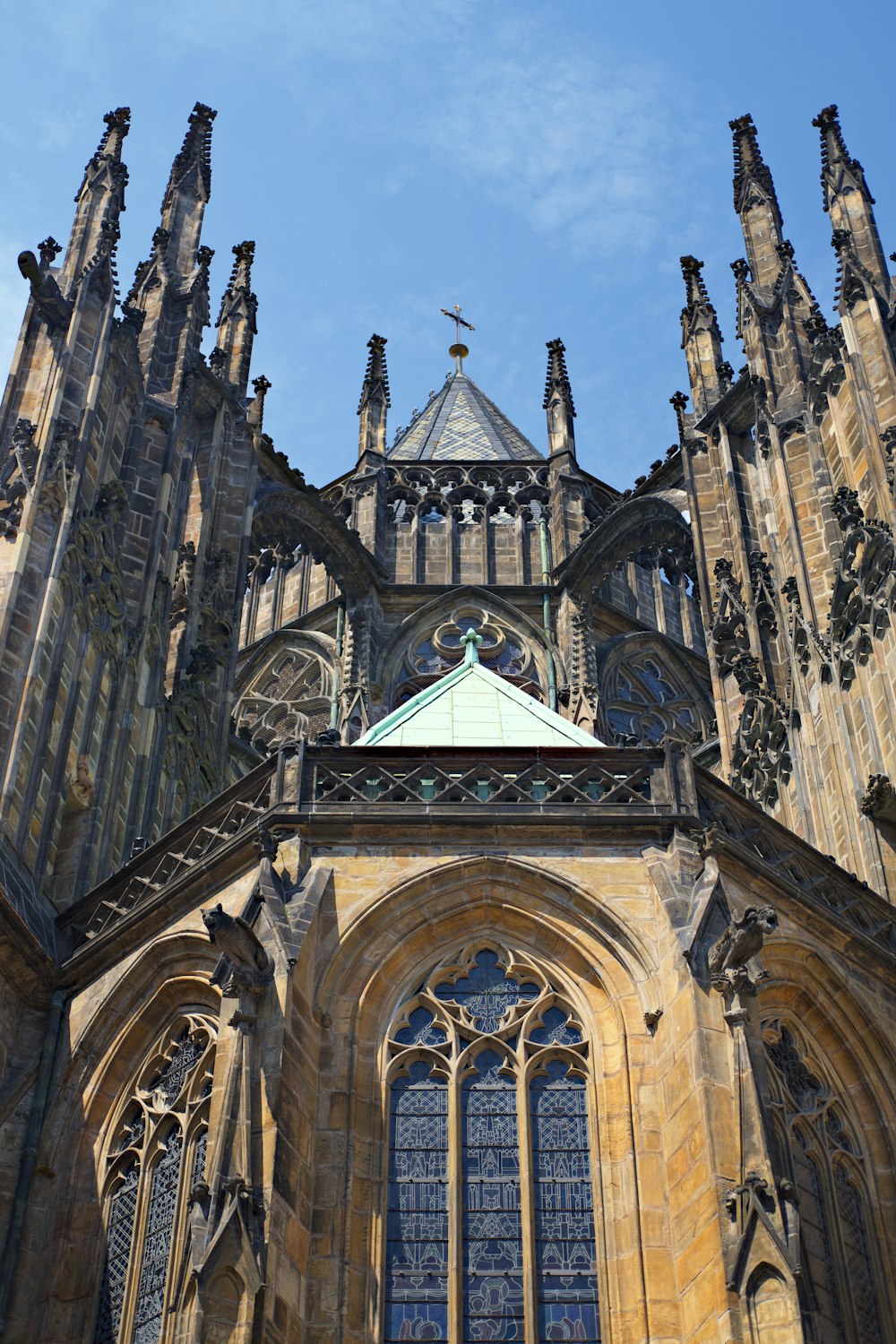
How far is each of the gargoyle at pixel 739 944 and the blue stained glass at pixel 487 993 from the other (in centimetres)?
206

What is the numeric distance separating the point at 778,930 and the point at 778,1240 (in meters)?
4.65

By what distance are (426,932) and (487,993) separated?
82 cm

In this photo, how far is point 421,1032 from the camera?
61.3 feet

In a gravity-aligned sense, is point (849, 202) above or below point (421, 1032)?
above

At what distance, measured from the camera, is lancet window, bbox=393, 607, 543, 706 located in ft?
118

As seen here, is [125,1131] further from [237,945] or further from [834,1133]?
[834,1133]

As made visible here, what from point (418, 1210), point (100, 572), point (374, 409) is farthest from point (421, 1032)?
point (374, 409)

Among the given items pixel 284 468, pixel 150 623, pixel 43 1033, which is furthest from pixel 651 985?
pixel 284 468

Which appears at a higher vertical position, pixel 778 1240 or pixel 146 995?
pixel 146 995

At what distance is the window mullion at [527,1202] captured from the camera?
16625 mm

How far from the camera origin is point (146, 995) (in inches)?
777

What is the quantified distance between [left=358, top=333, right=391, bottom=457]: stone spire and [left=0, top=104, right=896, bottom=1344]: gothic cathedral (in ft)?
33.1

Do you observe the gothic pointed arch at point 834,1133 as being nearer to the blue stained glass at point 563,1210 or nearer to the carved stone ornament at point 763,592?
the blue stained glass at point 563,1210

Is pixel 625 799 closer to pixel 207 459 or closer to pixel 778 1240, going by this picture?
pixel 778 1240
